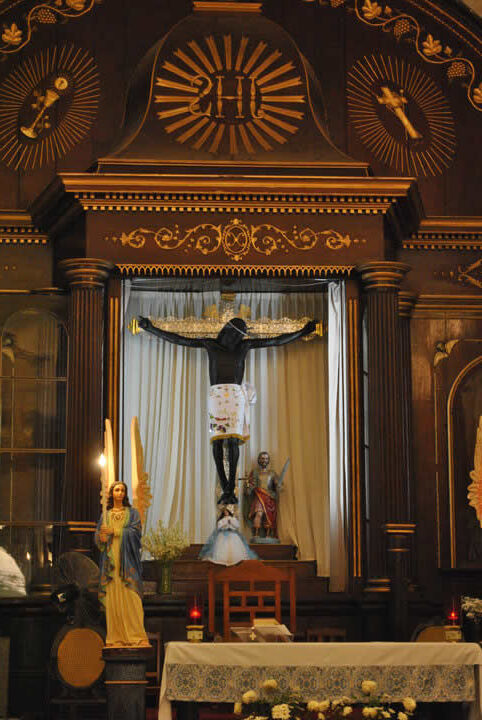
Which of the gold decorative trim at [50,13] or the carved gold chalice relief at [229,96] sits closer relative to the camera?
the carved gold chalice relief at [229,96]

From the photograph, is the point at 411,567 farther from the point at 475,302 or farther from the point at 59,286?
the point at 59,286

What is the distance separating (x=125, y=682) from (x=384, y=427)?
13.3 feet

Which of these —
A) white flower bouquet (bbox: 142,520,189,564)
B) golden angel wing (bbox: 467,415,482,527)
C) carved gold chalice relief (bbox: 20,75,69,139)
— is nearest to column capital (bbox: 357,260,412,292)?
golden angel wing (bbox: 467,415,482,527)

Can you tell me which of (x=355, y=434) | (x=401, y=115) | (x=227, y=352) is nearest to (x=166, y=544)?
(x=355, y=434)

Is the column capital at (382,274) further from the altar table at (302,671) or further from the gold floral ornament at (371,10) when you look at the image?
the altar table at (302,671)

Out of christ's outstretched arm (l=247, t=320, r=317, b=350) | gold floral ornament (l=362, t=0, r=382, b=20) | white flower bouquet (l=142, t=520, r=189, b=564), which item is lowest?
white flower bouquet (l=142, t=520, r=189, b=564)

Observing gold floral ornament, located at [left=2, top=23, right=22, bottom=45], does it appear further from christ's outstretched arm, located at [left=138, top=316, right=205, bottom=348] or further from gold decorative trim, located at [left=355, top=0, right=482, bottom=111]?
gold decorative trim, located at [left=355, top=0, right=482, bottom=111]

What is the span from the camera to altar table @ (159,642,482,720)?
11438mm

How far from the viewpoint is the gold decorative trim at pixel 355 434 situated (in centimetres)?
1468

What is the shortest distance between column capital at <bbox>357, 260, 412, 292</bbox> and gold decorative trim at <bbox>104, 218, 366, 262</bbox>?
0.34m

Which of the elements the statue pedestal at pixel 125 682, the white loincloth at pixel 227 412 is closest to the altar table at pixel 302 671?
the statue pedestal at pixel 125 682

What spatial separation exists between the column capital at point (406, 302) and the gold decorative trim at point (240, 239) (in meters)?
0.86

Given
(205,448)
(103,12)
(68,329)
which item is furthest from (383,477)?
(103,12)

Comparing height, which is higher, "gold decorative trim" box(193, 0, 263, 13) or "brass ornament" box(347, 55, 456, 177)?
"gold decorative trim" box(193, 0, 263, 13)
